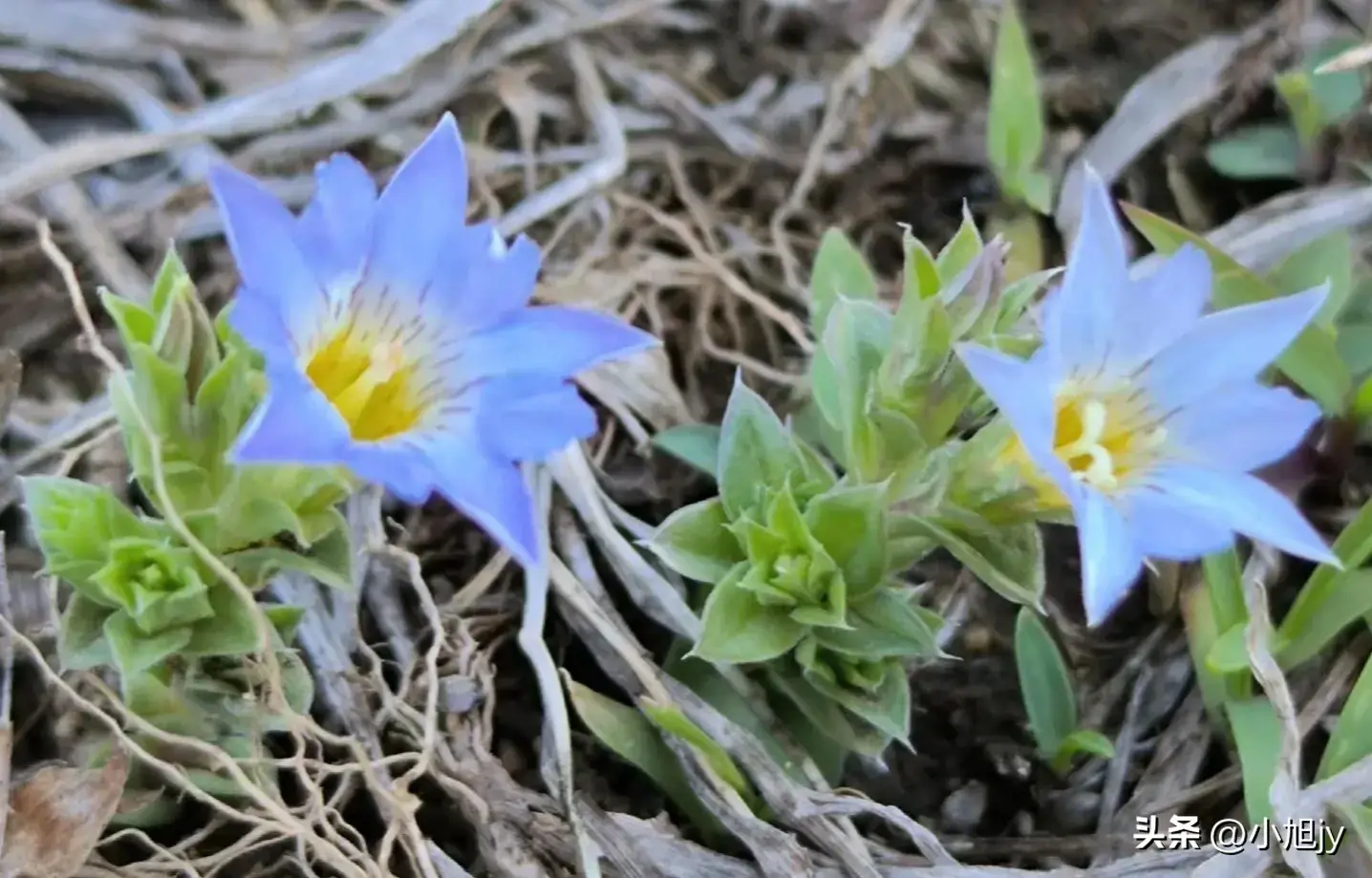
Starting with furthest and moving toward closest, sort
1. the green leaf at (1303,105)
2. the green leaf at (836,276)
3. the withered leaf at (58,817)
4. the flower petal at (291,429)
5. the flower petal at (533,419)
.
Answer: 1. the green leaf at (1303,105)
2. the green leaf at (836,276)
3. the withered leaf at (58,817)
4. the flower petal at (533,419)
5. the flower petal at (291,429)

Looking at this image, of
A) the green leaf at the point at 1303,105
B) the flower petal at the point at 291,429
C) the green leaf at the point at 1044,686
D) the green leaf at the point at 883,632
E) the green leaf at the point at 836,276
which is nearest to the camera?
the flower petal at the point at 291,429

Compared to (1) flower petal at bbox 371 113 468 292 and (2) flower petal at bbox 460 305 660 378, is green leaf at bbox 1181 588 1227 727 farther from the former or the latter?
(1) flower petal at bbox 371 113 468 292

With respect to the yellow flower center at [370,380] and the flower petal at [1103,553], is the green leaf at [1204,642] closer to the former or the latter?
the flower petal at [1103,553]

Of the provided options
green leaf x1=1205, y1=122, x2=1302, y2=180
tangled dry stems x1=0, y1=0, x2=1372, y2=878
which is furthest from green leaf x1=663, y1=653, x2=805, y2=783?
green leaf x1=1205, y1=122, x2=1302, y2=180

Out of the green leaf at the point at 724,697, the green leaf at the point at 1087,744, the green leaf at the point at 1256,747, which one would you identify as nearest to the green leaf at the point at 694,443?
the green leaf at the point at 724,697

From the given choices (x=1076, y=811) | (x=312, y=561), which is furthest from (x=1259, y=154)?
(x=312, y=561)

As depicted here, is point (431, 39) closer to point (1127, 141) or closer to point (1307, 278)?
point (1127, 141)

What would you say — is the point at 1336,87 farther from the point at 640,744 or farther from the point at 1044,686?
the point at 640,744

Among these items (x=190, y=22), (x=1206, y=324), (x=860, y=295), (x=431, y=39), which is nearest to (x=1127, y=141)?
(x=860, y=295)
